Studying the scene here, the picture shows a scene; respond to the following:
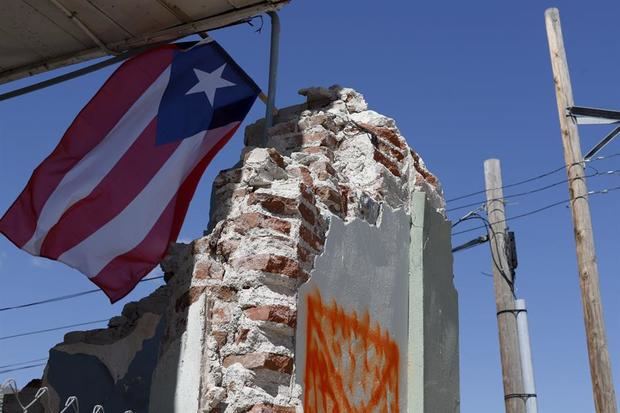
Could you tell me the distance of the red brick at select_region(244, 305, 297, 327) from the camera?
3.48m

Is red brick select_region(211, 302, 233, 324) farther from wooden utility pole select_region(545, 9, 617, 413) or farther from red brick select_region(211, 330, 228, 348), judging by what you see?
wooden utility pole select_region(545, 9, 617, 413)

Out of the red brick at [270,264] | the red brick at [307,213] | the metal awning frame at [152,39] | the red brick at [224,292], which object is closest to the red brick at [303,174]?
the red brick at [307,213]

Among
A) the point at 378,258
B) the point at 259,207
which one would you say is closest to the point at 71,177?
the point at 259,207

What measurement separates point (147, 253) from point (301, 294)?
97cm

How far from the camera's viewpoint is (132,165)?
4.55 metres

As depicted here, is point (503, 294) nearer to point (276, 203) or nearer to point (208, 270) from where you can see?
point (276, 203)

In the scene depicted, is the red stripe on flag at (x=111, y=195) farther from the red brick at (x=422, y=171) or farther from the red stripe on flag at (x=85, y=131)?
the red brick at (x=422, y=171)

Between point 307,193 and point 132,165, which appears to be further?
point 132,165

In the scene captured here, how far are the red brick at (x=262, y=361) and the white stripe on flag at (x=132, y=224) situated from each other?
1.08 m

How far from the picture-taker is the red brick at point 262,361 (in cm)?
340

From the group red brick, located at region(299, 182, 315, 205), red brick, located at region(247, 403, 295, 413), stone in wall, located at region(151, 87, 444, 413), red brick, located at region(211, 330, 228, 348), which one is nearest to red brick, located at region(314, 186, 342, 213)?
stone in wall, located at region(151, 87, 444, 413)

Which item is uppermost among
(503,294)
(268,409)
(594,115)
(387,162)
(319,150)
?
(594,115)

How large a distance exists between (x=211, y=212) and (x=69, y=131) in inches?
45.4

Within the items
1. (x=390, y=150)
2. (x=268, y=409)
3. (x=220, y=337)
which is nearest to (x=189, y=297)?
(x=220, y=337)
